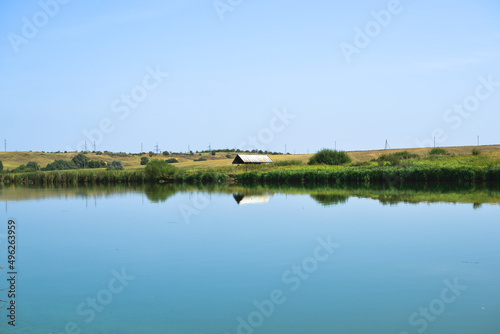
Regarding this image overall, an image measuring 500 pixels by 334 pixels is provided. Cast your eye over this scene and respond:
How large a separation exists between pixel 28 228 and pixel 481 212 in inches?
520

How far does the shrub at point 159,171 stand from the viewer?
45875 mm

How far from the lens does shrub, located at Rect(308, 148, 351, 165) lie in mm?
47284

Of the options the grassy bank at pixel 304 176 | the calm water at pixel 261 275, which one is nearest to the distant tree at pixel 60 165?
the grassy bank at pixel 304 176

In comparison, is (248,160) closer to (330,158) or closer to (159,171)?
(330,158)

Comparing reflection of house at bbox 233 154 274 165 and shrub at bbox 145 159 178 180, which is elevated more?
reflection of house at bbox 233 154 274 165

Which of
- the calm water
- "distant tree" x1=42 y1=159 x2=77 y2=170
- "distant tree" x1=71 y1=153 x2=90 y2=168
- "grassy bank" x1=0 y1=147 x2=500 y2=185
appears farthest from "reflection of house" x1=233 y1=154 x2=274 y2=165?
the calm water

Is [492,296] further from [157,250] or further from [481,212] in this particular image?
[481,212]

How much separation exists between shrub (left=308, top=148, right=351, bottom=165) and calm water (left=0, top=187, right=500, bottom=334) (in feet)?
108

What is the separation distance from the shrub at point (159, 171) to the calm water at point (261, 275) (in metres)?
31.3

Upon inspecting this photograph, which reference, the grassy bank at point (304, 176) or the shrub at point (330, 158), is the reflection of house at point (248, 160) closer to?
the grassy bank at point (304, 176)

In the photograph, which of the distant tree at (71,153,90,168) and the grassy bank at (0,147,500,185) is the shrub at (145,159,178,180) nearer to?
the grassy bank at (0,147,500,185)

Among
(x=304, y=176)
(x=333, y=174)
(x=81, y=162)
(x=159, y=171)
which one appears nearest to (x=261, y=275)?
(x=333, y=174)

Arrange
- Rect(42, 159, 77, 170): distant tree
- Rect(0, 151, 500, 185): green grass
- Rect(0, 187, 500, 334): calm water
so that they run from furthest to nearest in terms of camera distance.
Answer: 1. Rect(42, 159, 77, 170): distant tree
2. Rect(0, 151, 500, 185): green grass
3. Rect(0, 187, 500, 334): calm water

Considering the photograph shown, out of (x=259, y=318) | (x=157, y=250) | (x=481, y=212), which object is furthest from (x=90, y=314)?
(x=481, y=212)
